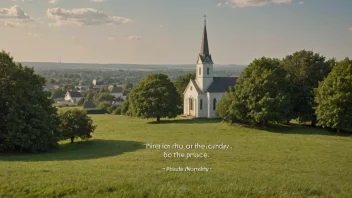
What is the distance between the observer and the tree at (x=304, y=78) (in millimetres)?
48062

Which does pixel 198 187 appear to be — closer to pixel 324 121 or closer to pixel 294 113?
pixel 324 121

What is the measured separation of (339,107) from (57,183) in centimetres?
3740

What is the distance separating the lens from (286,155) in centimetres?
2644

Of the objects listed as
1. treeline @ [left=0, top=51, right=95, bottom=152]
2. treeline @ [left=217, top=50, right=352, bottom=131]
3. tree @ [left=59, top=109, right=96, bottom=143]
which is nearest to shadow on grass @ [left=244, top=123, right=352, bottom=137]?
treeline @ [left=217, top=50, right=352, bottom=131]

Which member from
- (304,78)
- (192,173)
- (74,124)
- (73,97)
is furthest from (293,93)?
(73,97)

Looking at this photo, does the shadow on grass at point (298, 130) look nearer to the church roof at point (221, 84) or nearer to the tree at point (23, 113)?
the church roof at point (221, 84)

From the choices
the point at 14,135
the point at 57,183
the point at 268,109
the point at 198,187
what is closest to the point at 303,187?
the point at 198,187

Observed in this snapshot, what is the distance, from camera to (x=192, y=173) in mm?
16766

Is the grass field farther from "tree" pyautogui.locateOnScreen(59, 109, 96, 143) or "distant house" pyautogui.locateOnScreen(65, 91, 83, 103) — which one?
"distant house" pyautogui.locateOnScreen(65, 91, 83, 103)

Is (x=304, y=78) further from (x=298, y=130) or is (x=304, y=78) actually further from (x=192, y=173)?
(x=192, y=173)

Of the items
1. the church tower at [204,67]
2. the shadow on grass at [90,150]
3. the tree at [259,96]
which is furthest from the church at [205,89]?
the shadow on grass at [90,150]

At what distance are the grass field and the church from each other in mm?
15704

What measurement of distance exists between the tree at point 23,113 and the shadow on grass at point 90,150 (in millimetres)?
1343

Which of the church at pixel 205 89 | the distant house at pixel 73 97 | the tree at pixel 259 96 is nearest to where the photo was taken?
the tree at pixel 259 96
